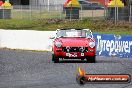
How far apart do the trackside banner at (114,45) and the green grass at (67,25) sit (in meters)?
20.0

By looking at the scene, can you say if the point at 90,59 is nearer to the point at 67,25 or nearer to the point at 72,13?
the point at 67,25

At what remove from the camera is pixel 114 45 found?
24344 millimetres

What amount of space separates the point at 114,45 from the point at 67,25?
24.1 metres

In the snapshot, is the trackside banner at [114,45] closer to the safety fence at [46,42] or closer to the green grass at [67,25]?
the safety fence at [46,42]

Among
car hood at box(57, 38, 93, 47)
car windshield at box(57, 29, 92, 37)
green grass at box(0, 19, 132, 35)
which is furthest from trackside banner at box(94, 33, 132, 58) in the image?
green grass at box(0, 19, 132, 35)

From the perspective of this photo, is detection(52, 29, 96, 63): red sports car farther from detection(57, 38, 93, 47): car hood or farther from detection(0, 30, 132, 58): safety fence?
detection(0, 30, 132, 58): safety fence

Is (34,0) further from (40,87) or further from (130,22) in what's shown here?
(40,87)

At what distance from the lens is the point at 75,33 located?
65.6ft

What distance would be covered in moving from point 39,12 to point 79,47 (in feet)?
125

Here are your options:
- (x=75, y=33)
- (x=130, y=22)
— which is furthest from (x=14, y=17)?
(x=75, y=33)

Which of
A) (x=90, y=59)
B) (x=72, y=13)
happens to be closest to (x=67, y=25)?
(x=72, y=13)

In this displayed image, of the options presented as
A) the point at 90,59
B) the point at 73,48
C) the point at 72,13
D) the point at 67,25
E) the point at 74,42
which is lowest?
the point at 67,25

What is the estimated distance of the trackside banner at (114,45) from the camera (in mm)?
23734

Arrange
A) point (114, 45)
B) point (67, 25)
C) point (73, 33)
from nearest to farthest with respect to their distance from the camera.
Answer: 1. point (73, 33)
2. point (114, 45)
3. point (67, 25)
